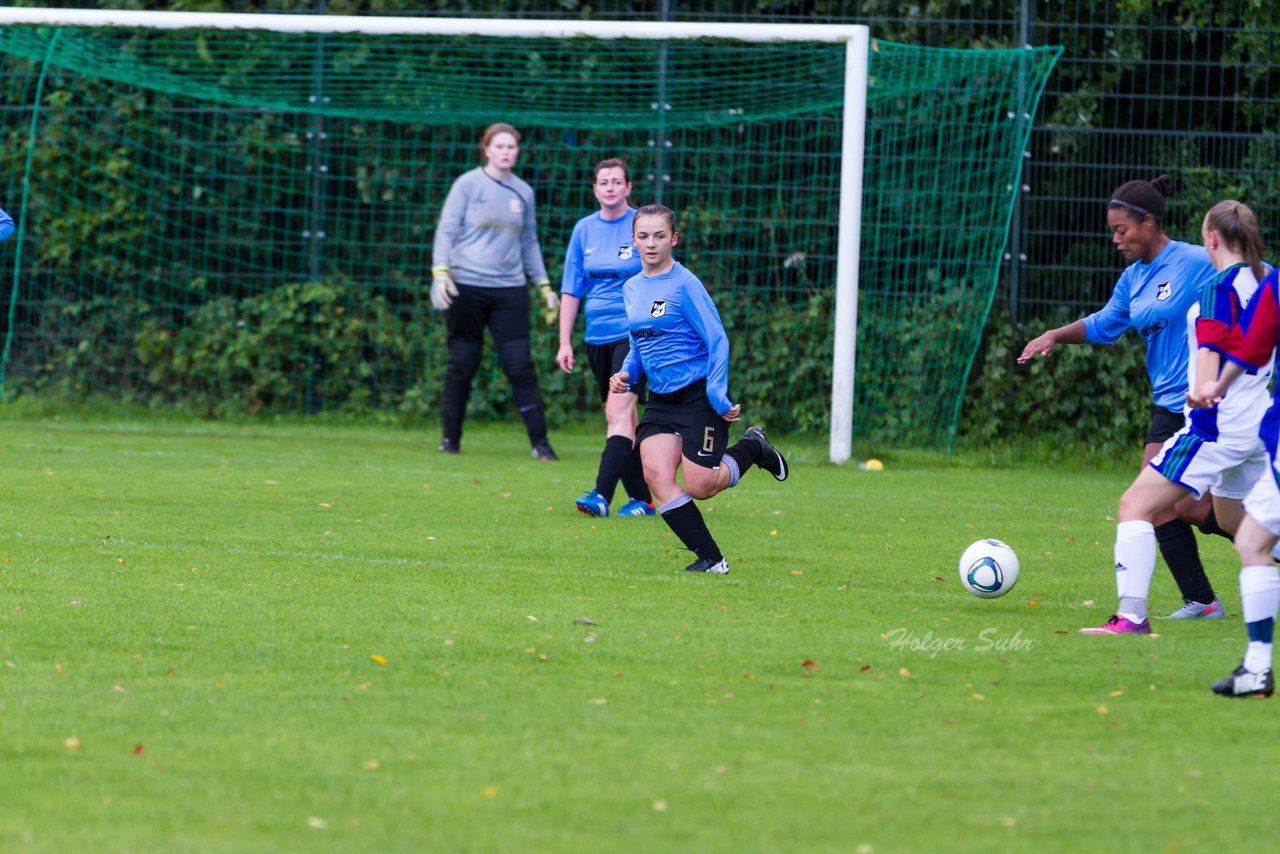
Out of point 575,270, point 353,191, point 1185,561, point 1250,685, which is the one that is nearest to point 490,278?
point 575,270

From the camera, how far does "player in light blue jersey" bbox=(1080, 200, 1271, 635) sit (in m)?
5.44

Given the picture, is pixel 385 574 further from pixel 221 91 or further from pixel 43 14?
pixel 221 91

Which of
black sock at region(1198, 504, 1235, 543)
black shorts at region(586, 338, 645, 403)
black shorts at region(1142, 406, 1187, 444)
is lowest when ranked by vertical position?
black sock at region(1198, 504, 1235, 543)

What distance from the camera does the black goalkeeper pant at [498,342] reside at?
1177 cm

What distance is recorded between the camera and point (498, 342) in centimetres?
1183

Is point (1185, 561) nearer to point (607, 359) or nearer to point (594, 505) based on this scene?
point (594, 505)

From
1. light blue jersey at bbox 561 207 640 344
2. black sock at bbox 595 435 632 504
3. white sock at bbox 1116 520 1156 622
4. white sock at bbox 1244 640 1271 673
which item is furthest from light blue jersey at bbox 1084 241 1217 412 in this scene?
light blue jersey at bbox 561 207 640 344

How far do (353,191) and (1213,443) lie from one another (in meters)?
10.1

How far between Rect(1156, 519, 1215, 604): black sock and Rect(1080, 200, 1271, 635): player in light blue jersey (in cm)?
29

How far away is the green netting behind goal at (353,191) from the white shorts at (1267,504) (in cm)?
811

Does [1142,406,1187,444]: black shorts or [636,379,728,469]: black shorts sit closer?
[1142,406,1187,444]: black shorts

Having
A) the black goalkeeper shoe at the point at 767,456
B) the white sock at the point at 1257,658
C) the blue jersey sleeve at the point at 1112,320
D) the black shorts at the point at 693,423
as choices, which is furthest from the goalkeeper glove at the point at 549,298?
the white sock at the point at 1257,658

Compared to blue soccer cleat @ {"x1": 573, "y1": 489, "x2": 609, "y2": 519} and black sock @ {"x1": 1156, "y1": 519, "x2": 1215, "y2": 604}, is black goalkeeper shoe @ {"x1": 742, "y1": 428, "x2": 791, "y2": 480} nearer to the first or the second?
blue soccer cleat @ {"x1": 573, "y1": 489, "x2": 609, "y2": 519}

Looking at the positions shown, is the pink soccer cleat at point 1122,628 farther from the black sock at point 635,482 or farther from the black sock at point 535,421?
the black sock at point 535,421
